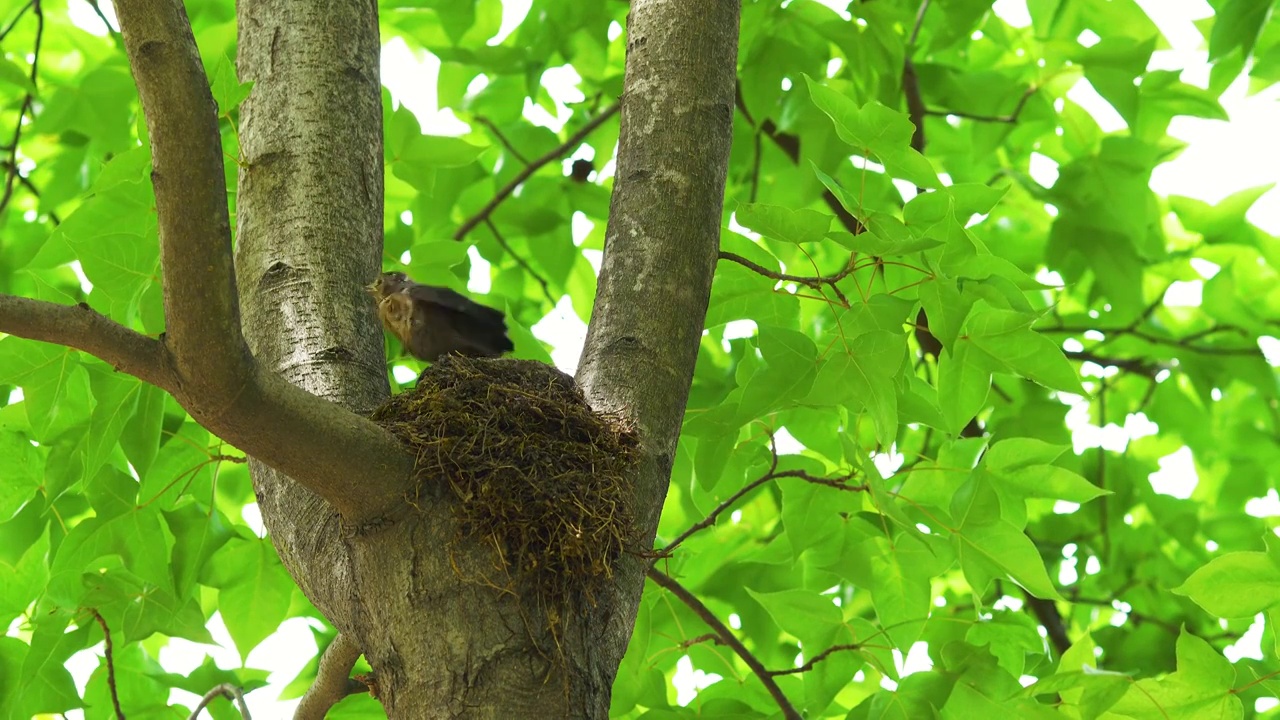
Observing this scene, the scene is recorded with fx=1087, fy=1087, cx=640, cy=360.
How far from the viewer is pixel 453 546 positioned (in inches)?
62.6

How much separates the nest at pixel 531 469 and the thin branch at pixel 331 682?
48cm

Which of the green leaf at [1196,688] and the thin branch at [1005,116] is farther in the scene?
the thin branch at [1005,116]

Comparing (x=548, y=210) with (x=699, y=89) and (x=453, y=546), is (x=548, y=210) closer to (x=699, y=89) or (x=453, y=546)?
(x=699, y=89)

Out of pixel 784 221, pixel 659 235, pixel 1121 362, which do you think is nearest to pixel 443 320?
pixel 659 235

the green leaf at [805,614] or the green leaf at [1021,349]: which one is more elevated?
the green leaf at [1021,349]

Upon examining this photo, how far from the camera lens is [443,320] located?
2707mm

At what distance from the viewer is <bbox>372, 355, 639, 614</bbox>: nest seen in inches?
63.4

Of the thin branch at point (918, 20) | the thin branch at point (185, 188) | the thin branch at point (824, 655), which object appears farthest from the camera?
the thin branch at point (918, 20)

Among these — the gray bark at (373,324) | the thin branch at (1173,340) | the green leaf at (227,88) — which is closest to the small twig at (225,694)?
the gray bark at (373,324)

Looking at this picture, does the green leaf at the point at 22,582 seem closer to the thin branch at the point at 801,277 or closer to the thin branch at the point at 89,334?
the thin branch at the point at 89,334

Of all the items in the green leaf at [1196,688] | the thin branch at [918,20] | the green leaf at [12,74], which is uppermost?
the thin branch at [918,20]

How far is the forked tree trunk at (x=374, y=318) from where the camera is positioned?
60.3 inches

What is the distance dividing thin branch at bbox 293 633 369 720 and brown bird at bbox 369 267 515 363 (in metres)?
0.81

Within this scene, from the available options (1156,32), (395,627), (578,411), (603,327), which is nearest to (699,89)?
(603,327)
